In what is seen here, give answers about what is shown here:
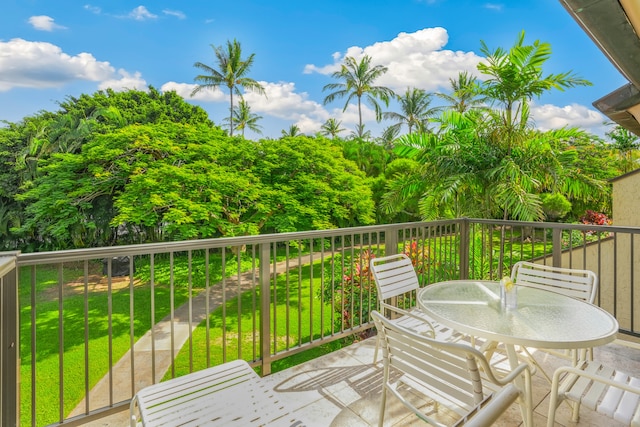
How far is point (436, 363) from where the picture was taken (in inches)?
57.7

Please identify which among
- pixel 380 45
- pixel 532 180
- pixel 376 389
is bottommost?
pixel 376 389

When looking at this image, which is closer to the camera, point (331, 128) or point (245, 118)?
point (245, 118)

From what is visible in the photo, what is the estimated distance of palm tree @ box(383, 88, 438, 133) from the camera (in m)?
24.0

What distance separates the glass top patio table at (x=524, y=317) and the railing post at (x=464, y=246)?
5.87 ft

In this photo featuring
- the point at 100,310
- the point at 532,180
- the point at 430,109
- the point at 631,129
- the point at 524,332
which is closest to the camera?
the point at 524,332

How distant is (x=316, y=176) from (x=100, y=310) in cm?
725

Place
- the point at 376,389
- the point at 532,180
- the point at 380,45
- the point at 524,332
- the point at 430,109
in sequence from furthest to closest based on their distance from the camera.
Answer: the point at 430,109 < the point at 380,45 < the point at 532,180 < the point at 376,389 < the point at 524,332

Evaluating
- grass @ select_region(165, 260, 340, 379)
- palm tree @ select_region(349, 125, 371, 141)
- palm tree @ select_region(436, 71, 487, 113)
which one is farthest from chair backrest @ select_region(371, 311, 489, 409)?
palm tree @ select_region(349, 125, 371, 141)

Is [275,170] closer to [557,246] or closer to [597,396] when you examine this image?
[557,246]

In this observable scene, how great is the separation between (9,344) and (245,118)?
2482 centimetres

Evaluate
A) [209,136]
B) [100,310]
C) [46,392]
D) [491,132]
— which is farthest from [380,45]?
[46,392]

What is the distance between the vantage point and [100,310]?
9562mm

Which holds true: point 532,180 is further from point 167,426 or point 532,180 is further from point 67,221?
point 67,221

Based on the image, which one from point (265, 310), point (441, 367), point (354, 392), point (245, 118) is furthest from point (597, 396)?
point (245, 118)
